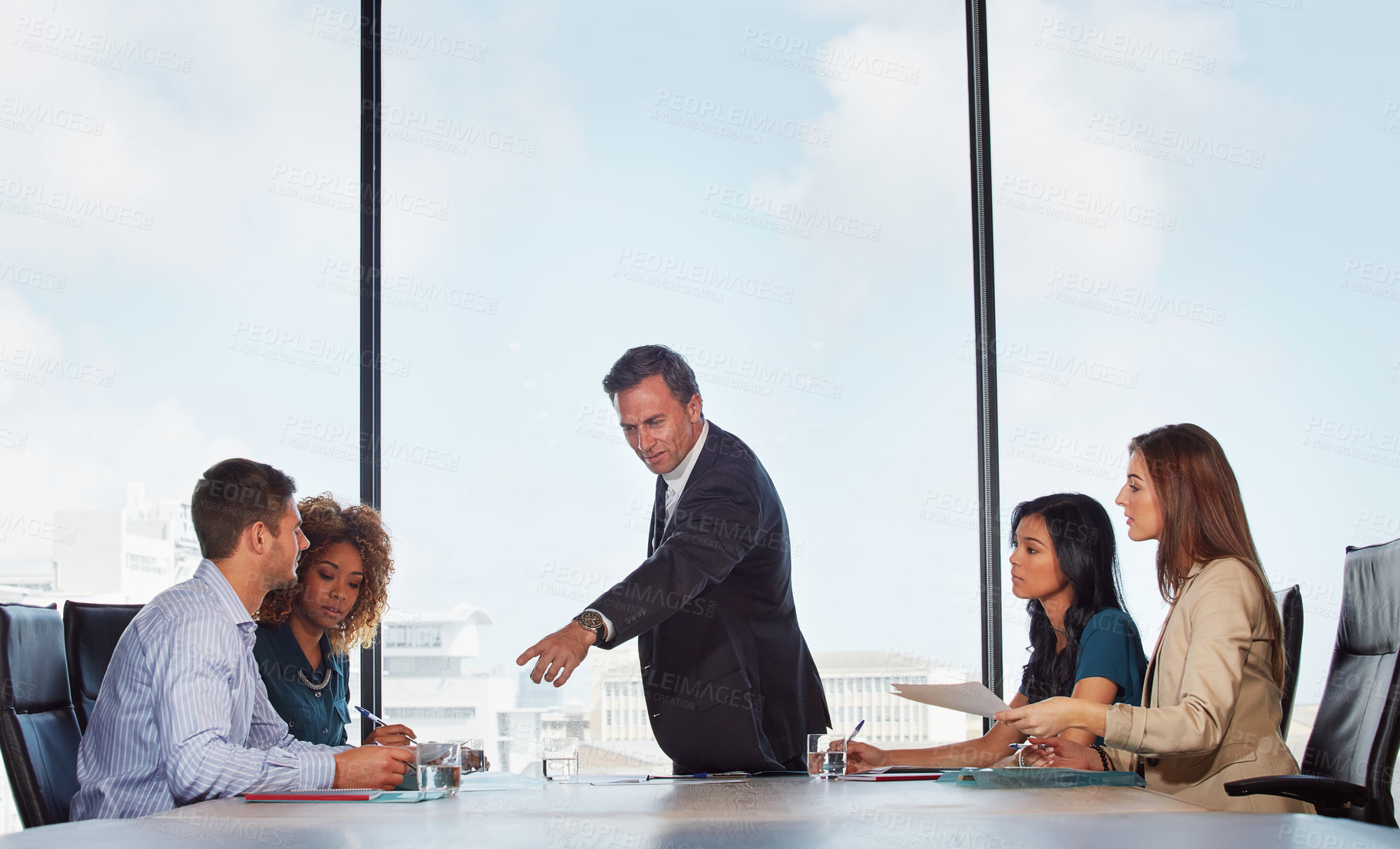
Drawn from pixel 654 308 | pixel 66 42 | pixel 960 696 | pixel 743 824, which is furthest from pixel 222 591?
pixel 66 42

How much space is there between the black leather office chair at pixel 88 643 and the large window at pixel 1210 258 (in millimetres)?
2510

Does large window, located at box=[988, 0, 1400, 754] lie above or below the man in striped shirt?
above

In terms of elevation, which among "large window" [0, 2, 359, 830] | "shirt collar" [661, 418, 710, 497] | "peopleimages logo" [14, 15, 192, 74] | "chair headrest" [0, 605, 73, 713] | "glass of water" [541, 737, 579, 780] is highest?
"peopleimages logo" [14, 15, 192, 74]

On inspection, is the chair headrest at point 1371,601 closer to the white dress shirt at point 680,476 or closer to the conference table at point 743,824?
the conference table at point 743,824

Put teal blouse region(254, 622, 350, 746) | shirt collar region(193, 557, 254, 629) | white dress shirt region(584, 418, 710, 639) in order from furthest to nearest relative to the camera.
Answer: white dress shirt region(584, 418, 710, 639), teal blouse region(254, 622, 350, 746), shirt collar region(193, 557, 254, 629)

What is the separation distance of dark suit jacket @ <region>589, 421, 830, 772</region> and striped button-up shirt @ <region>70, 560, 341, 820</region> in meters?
0.83

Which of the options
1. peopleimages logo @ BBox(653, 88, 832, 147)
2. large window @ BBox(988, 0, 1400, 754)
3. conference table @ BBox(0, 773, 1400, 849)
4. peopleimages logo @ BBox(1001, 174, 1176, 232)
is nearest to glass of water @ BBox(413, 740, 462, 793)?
conference table @ BBox(0, 773, 1400, 849)

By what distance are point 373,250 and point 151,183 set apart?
0.76 metres

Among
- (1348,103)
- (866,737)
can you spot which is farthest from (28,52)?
(1348,103)

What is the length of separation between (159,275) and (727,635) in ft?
7.29

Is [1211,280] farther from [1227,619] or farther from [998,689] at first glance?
[1227,619]

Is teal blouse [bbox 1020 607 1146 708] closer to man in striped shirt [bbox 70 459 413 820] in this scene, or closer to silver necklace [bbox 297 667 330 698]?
man in striped shirt [bbox 70 459 413 820]

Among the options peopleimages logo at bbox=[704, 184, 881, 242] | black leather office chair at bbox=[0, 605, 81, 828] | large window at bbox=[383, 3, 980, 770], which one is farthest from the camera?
peopleimages logo at bbox=[704, 184, 881, 242]

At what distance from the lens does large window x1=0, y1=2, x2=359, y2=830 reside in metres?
3.40
